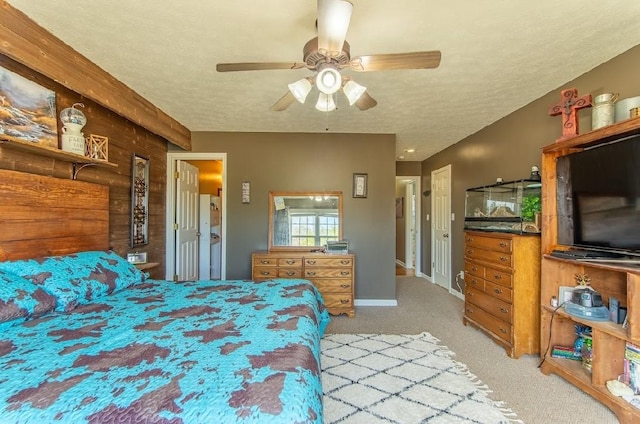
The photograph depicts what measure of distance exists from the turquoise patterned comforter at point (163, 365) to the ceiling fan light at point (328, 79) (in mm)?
1279

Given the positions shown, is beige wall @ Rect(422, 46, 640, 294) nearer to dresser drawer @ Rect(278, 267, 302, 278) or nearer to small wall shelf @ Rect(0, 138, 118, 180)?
dresser drawer @ Rect(278, 267, 302, 278)

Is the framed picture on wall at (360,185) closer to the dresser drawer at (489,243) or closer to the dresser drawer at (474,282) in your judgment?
the dresser drawer at (489,243)

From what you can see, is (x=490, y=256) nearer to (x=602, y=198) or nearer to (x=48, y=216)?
(x=602, y=198)

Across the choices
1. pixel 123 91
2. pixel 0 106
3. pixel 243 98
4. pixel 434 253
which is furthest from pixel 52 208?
pixel 434 253

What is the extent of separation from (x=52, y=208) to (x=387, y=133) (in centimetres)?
361

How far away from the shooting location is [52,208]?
2.27 metres

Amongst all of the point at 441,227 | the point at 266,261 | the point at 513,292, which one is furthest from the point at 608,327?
the point at 441,227

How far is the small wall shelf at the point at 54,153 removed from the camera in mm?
1939

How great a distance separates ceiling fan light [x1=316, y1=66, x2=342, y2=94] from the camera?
1.69 meters

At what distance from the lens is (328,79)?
1.71 metres

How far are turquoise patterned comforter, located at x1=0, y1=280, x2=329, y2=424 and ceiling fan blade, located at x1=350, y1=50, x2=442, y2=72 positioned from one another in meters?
1.44

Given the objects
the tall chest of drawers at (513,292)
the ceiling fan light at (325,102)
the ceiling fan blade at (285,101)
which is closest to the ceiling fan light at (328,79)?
the ceiling fan light at (325,102)

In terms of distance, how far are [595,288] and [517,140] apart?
167 centimetres

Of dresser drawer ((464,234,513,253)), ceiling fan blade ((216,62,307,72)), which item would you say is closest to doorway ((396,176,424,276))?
dresser drawer ((464,234,513,253))
